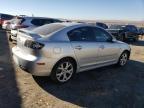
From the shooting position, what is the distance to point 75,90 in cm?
597

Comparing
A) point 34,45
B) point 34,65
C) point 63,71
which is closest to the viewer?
point 34,65

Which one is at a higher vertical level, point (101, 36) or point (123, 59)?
point (101, 36)

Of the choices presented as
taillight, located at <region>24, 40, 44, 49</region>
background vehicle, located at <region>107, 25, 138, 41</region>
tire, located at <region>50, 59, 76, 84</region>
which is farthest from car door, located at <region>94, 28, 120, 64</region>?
background vehicle, located at <region>107, 25, 138, 41</region>

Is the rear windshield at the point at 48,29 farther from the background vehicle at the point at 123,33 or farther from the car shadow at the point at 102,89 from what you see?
the background vehicle at the point at 123,33

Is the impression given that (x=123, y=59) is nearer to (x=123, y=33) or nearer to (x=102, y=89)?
(x=102, y=89)

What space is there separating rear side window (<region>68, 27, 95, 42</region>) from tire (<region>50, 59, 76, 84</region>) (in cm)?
68

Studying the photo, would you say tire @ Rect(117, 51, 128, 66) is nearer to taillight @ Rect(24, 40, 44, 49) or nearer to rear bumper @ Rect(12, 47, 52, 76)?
rear bumper @ Rect(12, 47, 52, 76)

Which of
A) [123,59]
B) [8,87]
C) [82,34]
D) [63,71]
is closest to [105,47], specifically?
[82,34]

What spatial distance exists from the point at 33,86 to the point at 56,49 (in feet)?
3.68

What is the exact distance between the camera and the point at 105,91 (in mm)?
6047

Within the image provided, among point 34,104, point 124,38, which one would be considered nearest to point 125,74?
point 34,104

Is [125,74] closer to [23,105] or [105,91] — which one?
[105,91]

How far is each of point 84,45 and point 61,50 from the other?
896 millimetres

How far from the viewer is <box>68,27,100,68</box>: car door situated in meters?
6.51
